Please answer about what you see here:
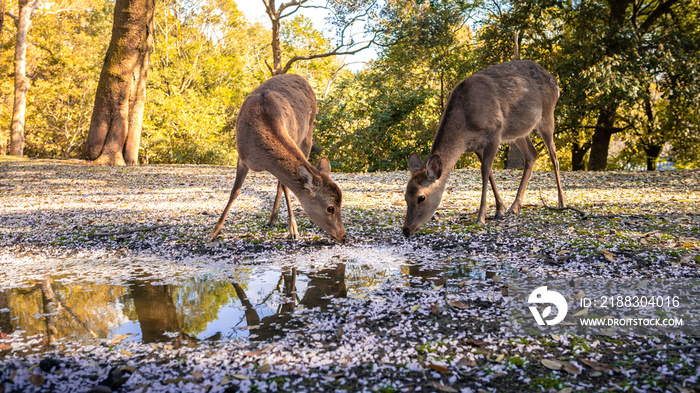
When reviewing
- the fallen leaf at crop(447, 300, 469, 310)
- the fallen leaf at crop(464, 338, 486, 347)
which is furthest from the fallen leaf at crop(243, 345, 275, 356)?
the fallen leaf at crop(447, 300, 469, 310)

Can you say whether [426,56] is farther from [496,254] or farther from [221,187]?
[496,254]

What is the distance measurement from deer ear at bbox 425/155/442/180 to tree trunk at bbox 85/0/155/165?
15563mm

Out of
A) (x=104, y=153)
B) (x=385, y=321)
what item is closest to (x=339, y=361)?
(x=385, y=321)

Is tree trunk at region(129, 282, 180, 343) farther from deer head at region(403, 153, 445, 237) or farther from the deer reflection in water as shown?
deer head at region(403, 153, 445, 237)

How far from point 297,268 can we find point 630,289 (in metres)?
3.47

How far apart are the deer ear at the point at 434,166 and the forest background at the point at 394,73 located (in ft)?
46.4

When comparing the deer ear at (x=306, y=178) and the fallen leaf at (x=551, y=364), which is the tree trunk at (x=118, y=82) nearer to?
the deer ear at (x=306, y=178)

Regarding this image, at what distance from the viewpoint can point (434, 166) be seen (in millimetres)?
6785

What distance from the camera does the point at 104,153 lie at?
18641 millimetres

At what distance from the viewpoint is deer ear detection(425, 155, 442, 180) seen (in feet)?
21.9

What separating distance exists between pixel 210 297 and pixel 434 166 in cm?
366

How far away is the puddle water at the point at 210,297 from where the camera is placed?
380cm

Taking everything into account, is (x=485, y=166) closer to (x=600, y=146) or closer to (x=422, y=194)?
(x=422, y=194)

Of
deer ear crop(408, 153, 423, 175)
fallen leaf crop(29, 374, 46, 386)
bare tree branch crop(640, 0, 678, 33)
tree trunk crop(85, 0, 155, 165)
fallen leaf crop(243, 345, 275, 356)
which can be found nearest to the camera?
fallen leaf crop(29, 374, 46, 386)
